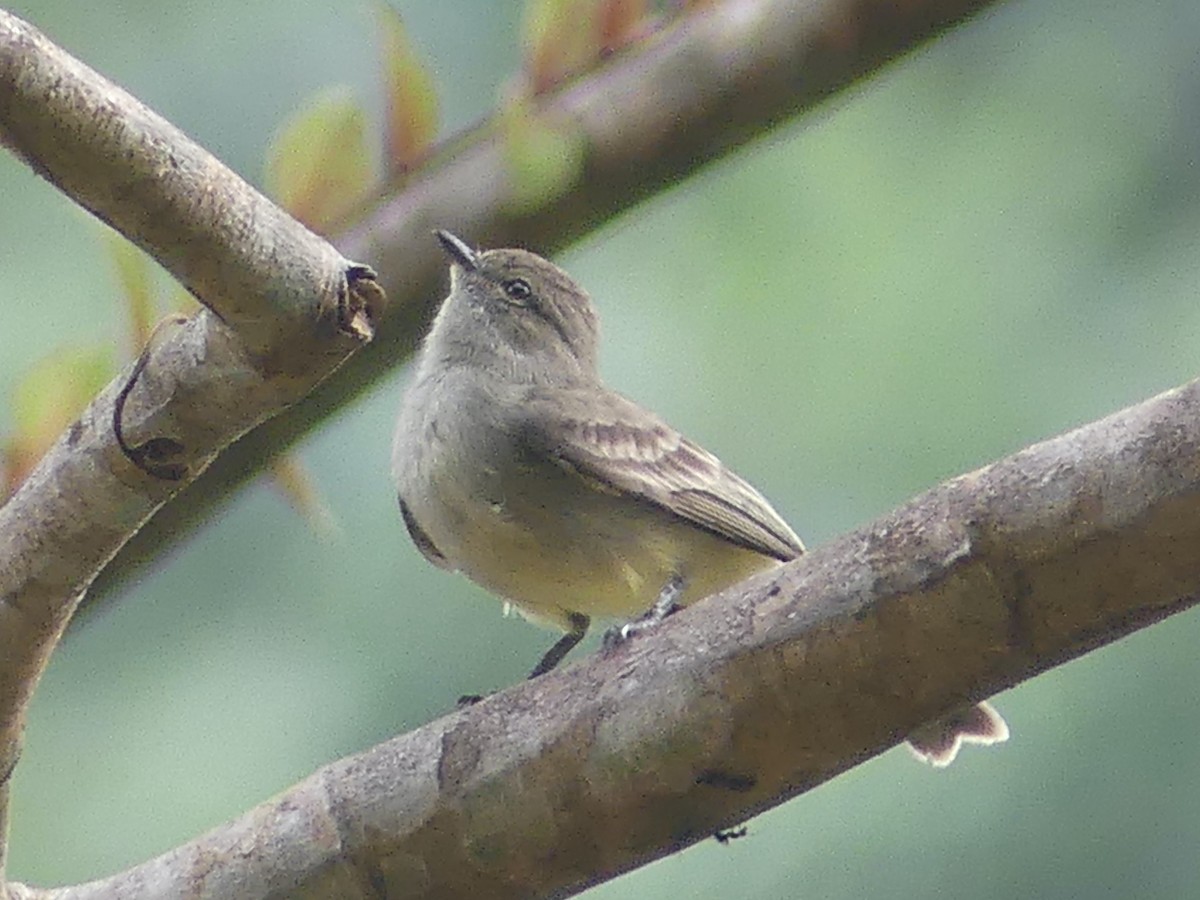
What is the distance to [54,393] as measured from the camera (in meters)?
2.58

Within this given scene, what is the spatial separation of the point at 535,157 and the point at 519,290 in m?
1.54

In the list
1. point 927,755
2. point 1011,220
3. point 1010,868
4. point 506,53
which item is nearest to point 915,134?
point 1011,220

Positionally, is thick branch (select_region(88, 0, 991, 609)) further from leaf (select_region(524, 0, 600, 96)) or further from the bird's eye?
the bird's eye

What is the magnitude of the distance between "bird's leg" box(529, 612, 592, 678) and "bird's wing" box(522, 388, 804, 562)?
35 centimetres

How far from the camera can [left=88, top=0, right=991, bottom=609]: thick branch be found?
9.48 feet

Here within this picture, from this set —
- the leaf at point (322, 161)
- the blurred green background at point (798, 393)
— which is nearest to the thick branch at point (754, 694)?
the leaf at point (322, 161)

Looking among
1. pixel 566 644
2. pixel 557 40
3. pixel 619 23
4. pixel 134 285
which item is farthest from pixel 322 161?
pixel 566 644

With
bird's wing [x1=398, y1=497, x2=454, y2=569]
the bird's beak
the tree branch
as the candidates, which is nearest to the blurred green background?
bird's wing [x1=398, y1=497, x2=454, y2=569]

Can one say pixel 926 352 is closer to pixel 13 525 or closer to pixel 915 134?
pixel 915 134

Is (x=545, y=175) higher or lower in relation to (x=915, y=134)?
lower

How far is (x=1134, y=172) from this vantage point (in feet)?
16.3

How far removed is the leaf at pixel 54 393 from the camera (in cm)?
258

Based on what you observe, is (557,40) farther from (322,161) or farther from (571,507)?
(571,507)

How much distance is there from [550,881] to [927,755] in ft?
3.33
